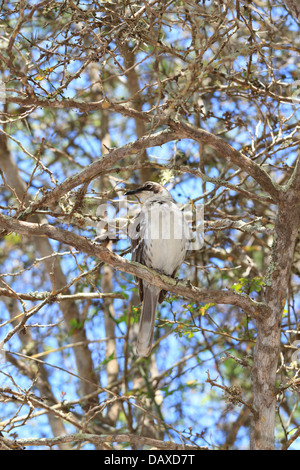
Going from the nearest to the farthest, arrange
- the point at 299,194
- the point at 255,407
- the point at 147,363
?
the point at 255,407 < the point at 299,194 < the point at 147,363

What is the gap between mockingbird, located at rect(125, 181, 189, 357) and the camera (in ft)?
17.5

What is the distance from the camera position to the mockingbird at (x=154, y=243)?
534 cm

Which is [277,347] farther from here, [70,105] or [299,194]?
[70,105]

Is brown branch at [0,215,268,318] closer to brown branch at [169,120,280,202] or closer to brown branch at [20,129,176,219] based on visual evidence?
brown branch at [20,129,176,219]

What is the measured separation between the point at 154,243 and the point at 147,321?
0.78 m

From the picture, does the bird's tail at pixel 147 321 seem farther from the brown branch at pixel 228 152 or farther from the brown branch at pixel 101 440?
the brown branch at pixel 228 152

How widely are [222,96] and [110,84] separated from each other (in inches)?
77.9

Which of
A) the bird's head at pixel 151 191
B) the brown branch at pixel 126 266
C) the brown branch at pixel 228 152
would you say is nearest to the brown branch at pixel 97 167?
the brown branch at pixel 228 152

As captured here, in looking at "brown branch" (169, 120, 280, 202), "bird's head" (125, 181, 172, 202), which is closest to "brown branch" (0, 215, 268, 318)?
"brown branch" (169, 120, 280, 202)

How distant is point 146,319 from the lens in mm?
5406

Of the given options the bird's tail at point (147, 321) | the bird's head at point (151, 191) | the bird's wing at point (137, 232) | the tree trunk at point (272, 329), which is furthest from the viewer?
the bird's head at point (151, 191)

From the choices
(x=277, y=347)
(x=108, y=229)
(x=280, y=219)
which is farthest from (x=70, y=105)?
(x=277, y=347)

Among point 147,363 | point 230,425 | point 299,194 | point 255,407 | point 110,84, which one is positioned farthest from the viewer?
point 110,84

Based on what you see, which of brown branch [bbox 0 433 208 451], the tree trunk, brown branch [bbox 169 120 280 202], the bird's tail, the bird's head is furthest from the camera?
the bird's head
